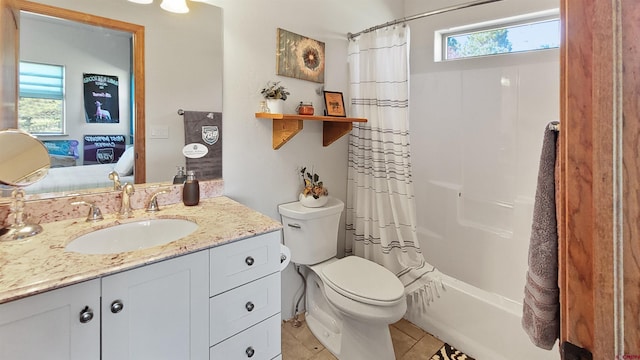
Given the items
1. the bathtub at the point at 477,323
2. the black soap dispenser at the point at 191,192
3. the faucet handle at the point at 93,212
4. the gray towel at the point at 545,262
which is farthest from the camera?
the bathtub at the point at 477,323

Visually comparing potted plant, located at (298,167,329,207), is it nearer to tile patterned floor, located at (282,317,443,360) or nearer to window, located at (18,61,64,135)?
tile patterned floor, located at (282,317,443,360)

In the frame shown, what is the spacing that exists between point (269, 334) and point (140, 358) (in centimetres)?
46

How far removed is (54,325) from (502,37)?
8.57 feet

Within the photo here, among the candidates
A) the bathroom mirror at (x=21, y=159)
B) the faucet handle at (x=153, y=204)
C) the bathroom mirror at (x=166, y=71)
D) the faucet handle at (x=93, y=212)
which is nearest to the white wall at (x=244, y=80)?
the bathroom mirror at (x=166, y=71)

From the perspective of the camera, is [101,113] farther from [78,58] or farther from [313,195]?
[313,195]

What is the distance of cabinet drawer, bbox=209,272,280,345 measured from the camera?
1048mm

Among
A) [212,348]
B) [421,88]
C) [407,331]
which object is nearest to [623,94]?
[212,348]

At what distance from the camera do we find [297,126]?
1.70 meters

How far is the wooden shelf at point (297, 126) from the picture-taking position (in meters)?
1.65

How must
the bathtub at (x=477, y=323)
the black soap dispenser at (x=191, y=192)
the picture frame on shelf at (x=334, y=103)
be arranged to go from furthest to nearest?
the picture frame on shelf at (x=334, y=103) < the bathtub at (x=477, y=323) < the black soap dispenser at (x=191, y=192)

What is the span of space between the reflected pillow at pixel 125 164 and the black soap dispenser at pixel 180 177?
19 cm

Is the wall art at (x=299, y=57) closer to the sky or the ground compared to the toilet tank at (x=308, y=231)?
closer to the sky

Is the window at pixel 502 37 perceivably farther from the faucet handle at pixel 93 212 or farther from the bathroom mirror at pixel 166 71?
the faucet handle at pixel 93 212

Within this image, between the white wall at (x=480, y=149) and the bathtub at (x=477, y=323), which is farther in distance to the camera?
the white wall at (x=480, y=149)
